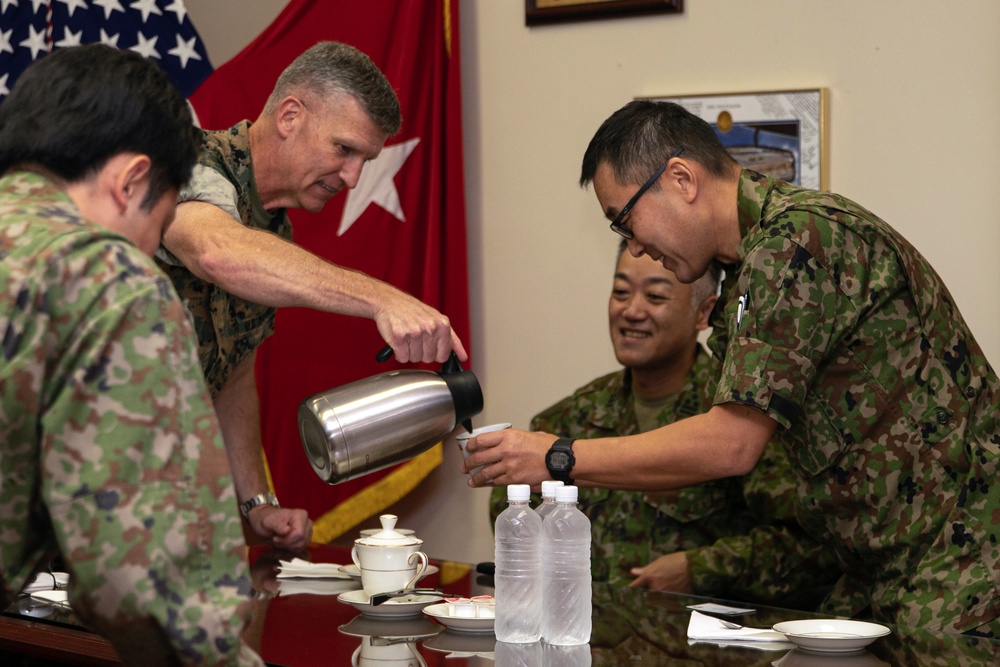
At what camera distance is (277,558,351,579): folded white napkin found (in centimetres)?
212

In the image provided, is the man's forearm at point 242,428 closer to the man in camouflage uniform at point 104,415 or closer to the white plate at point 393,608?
the white plate at point 393,608

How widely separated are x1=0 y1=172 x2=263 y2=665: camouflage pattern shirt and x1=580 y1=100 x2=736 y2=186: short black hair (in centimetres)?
120

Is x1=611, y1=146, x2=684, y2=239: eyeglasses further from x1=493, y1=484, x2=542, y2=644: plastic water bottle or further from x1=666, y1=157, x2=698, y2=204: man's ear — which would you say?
x1=493, y1=484, x2=542, y2=644: plastic water bottle

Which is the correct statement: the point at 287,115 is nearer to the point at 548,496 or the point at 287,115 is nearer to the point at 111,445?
the point at 548,496

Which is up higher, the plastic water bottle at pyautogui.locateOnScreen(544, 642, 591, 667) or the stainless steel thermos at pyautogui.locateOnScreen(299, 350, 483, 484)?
the stainless steel thermos at pyautogui.locateOnScreen(299, 350, 483, 484)

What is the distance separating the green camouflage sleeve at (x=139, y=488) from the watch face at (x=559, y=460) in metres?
1.02

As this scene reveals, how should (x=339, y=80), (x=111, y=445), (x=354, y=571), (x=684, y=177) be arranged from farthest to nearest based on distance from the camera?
(x=339, y=80) < (x=354, y=571) < (x=684, y=177) < (x=111, y=445)

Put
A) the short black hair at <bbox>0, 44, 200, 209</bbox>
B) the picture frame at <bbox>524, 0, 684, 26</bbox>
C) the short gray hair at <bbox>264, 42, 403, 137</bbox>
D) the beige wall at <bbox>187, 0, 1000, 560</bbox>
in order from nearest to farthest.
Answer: the short black hair at <bbox>0, 44, 200, 209</bbox>
the short gray hair at <bbox>264, 42, 403, 137</bbox>
the beige wall at <bbox>187, 0, 1000, 560</bbox>
the picture frame at <bbox>524, 0, 684, 26</bbox>

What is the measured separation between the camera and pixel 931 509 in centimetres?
182

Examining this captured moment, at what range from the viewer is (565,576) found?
1.58 meters

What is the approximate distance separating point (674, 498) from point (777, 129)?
106 centimetres

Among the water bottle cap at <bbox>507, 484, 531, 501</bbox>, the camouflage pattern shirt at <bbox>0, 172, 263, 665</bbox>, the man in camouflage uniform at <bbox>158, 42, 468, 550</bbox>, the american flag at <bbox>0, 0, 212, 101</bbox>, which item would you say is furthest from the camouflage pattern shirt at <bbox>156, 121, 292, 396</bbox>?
the camouflage pattern shirt at <bbox>0, 172, 263, 665</bbox>

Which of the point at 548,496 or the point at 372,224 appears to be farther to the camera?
the point at 372,224

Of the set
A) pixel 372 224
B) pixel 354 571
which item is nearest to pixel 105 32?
pixel 372 224
